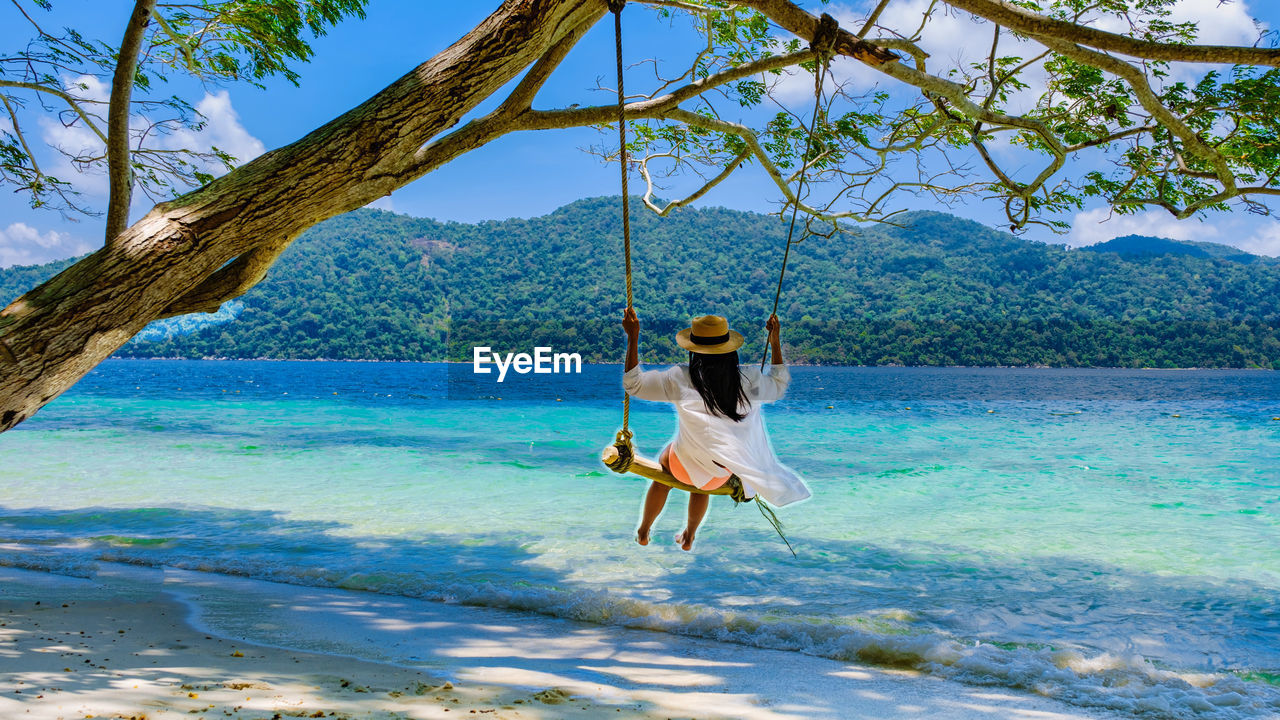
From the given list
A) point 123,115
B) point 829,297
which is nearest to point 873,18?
point 123,115

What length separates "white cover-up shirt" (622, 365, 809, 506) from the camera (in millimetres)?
3318

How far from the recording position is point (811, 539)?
741cm

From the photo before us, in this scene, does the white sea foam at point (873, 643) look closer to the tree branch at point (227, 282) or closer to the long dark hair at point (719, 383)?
the long dark hair at point (719, 383)

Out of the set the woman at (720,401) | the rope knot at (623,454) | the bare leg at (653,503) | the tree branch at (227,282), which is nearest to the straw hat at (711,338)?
the woman at (720,401)

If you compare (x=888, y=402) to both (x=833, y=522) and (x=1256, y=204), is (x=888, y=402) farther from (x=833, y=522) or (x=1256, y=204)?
(x=1256, y=204)

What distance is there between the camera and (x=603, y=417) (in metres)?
24.2

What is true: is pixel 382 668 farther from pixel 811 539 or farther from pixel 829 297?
pixel 829 297

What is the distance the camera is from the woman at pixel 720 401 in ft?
10.7

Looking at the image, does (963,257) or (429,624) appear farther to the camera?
(963,257)

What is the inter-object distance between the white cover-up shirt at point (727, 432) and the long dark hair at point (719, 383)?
0.03 meters

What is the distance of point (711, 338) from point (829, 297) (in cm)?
4503

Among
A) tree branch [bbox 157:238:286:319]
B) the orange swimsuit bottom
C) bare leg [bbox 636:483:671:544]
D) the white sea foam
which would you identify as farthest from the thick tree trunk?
the white sea foam

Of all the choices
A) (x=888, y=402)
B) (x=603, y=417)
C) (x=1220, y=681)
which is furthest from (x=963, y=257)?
(x=1220, y=681)

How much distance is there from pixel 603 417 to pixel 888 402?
42.7 feet
